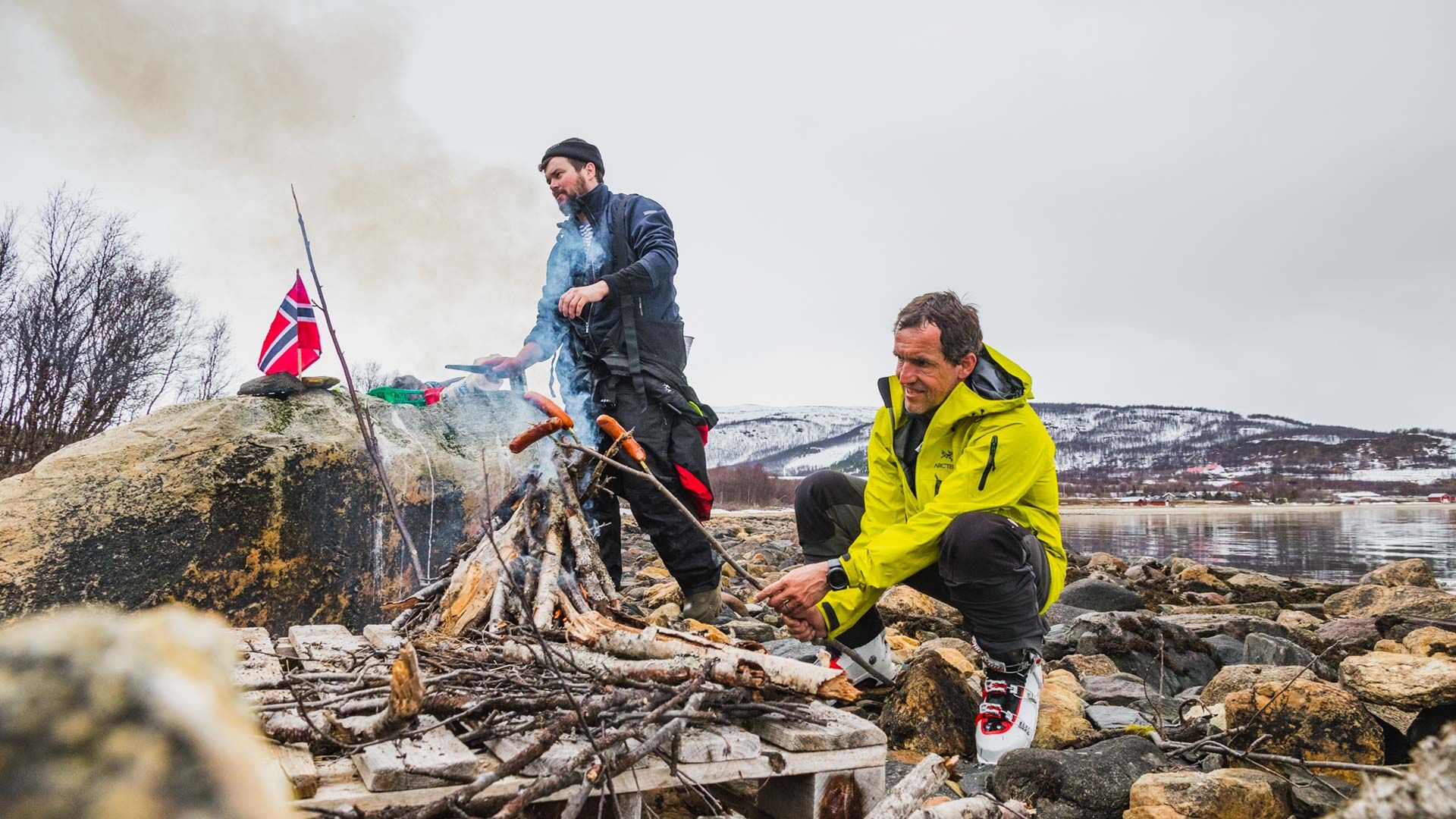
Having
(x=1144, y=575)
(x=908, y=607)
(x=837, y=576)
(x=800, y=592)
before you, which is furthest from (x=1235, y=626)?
(x=1144, y=575)

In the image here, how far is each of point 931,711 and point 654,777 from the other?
1.65 meters

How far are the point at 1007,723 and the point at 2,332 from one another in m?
26.4

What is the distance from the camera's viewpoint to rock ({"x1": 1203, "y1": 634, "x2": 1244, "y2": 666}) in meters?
5.09

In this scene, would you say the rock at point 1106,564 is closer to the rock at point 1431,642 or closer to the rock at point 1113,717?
the rock at point 1431,642

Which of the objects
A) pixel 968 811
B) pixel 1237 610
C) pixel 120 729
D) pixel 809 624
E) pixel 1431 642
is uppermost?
pixel 120 729

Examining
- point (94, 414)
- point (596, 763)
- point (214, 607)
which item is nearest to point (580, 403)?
point (214, 607)

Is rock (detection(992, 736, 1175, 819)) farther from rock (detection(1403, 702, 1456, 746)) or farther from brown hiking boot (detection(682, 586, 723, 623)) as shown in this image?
brown hiking boot (detection(682, 586, 723, 623))

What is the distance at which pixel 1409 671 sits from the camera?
3.15 m

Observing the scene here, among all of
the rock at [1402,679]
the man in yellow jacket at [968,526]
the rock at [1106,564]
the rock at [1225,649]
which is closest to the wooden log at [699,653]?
the man in yellow jacket at [968,526]

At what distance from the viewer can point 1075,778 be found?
2.79 meters

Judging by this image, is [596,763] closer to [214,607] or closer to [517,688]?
[517,688]

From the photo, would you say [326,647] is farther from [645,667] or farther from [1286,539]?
[1286,539]

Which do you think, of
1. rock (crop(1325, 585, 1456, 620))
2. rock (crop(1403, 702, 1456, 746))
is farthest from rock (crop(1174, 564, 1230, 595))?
rock (crop(1403, 702, 1456, 746))

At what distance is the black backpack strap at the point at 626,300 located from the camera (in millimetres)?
4711
